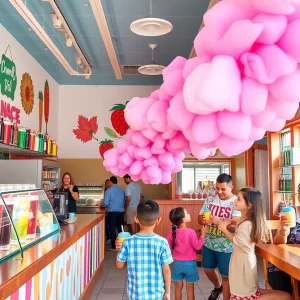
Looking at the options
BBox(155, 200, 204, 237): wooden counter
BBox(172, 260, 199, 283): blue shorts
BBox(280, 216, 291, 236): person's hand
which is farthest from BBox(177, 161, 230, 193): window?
BBox(280, 216, 291, 236): person's hand

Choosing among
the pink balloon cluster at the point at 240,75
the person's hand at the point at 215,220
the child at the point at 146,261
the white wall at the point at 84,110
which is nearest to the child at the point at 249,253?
the person's hand at the point at 215,220

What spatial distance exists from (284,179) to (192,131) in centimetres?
557

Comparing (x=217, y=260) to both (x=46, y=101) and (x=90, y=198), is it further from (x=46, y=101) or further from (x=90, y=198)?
(x=46, y=101)

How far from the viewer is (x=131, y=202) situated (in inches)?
317

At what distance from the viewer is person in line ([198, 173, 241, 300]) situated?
3.55m

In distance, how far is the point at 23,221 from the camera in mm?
2691

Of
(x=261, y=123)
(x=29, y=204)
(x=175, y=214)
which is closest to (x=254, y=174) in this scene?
(x=175, y=214)

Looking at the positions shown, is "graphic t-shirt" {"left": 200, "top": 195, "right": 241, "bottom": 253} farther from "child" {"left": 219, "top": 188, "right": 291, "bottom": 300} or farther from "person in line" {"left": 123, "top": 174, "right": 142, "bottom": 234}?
"person in line" {"left": 123, "top": 174, "right": 142, "bottom": 234}

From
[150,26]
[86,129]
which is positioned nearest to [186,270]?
[150,26]

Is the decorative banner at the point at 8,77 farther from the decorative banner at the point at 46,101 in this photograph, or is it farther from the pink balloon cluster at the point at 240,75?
the pink balloon cluster at the point at 240,75

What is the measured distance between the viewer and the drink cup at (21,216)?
261 cm

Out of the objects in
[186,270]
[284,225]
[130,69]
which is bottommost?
[186,270]

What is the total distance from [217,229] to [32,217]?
5.77ft

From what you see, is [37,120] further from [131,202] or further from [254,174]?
[254,174]
